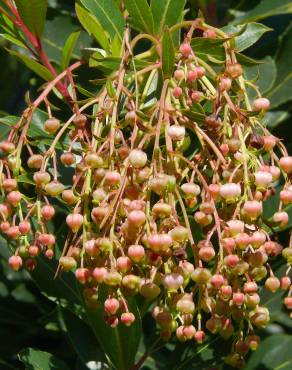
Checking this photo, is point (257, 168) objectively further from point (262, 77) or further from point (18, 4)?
point (262, 77)

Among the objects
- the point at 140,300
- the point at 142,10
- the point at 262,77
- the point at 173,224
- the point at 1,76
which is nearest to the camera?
the point at 173,224

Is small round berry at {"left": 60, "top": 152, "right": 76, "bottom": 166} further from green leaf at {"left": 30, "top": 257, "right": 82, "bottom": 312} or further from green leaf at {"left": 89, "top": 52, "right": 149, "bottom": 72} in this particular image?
green leaf at {"left": 30, "top": 257, "right": 82, "bottom": 312}

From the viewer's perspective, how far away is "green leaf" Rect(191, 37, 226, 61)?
136 centimetres

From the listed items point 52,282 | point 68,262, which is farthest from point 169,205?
point 52,282

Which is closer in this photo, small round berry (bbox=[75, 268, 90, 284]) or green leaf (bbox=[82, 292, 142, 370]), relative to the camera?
small round berry (bbox=[75, 268, 90, 284])

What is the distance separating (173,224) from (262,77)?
873 mm

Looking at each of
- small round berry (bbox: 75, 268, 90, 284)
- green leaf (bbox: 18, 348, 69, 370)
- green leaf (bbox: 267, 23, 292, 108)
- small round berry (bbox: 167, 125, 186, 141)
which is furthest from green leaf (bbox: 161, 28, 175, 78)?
green leaf (bbox: 267, 23, 292, 108)

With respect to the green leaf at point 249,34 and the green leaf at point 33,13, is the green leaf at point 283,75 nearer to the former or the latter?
the green leaf at point 249,34

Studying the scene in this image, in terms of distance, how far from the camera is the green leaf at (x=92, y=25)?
148 cm

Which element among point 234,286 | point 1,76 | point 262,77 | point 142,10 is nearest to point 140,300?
point 234,286

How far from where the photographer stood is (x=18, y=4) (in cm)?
150

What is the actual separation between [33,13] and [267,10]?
771mm

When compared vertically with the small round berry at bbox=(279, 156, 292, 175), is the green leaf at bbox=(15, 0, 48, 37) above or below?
above

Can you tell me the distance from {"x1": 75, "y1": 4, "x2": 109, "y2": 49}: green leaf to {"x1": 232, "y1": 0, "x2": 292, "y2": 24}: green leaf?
1.82 ft
